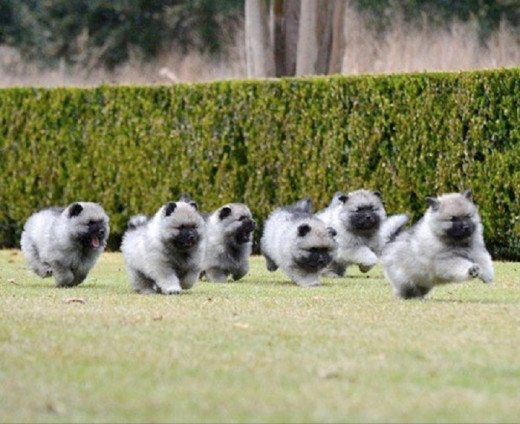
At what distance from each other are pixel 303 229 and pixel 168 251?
2.47 m

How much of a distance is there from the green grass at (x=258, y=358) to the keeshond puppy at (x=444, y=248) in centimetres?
30

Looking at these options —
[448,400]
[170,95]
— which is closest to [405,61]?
[170,95]

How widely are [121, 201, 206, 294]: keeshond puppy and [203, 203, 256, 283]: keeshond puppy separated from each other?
220 centimetres

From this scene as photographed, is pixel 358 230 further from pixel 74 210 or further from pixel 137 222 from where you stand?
pixel 74 210

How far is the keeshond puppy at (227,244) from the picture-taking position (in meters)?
16.6

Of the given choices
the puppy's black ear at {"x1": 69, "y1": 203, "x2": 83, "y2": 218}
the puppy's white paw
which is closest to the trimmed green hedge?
the puppy's black ear at {"x1": 69, "y1": 203, "x2": 83, "y2": 218}

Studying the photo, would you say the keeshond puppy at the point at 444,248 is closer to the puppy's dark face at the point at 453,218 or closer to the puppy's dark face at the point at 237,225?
the puppy's dark face at the point at 453,218

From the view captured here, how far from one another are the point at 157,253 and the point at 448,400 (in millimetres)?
6972

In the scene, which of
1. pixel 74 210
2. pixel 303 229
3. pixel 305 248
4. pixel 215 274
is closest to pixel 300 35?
pixel 215 274

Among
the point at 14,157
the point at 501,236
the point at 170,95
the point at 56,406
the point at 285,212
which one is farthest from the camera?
the point at 14,157

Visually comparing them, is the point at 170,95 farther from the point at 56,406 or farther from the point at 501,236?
the point at 56,406

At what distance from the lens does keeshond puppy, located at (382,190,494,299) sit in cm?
1209

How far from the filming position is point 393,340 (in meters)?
9.66

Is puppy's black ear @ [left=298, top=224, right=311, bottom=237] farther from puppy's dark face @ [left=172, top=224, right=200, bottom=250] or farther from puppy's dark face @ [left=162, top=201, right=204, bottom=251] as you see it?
puppy's dark face @ [left=172, top=224, right=200, bottom=250]
